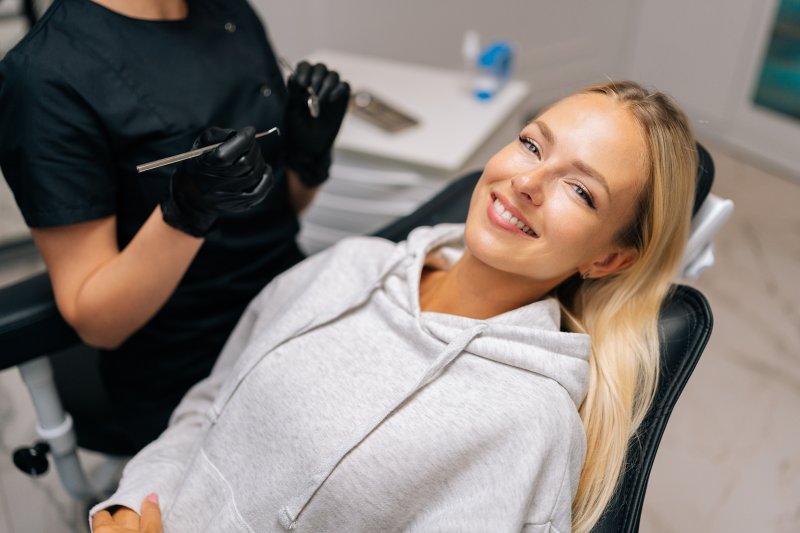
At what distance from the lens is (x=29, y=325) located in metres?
0.93

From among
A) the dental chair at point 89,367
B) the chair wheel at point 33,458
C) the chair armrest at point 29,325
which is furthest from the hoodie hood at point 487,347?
the chair wheel at point 33,458

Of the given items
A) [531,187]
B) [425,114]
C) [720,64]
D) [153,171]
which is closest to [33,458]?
[153,171]

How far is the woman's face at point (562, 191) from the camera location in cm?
81

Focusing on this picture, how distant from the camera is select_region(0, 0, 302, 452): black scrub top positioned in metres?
0.88

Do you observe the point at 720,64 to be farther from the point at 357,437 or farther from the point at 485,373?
the point at 357,437

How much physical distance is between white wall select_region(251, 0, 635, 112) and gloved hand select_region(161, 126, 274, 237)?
4.21 feet

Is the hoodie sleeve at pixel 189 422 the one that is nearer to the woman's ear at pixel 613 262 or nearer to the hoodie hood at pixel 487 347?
the hoodie hood at pixel 487 347

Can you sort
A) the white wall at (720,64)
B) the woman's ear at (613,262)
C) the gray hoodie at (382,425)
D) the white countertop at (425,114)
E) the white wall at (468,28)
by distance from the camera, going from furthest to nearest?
the white wall at (720,64) < the white wall at (468,28) < the white countertop at (425,114) < the woman's ear at (613,262) < the gray hoodie at (382,425)

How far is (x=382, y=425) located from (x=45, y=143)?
0.54 m

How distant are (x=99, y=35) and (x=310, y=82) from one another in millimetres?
306

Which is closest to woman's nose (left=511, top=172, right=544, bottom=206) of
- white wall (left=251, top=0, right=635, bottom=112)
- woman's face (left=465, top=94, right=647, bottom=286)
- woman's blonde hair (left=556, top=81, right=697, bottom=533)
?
woman's face (left=465, top=94, right=647, bottom=286)

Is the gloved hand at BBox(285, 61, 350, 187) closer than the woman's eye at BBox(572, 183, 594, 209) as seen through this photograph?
No

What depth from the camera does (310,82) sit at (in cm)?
109

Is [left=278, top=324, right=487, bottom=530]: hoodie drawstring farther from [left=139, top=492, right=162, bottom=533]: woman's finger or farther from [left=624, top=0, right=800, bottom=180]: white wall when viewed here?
[left=624, top=0, right=800, bottom=180]: white wall
